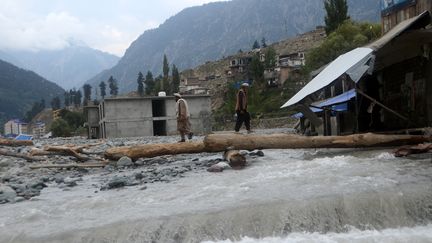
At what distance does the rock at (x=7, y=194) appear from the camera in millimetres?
7313

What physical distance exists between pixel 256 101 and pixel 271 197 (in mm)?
71567

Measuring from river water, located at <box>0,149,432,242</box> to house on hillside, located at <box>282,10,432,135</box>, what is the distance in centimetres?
375

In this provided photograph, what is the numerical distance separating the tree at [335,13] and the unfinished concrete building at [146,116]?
18586 mm

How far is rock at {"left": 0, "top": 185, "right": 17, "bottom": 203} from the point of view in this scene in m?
7.31

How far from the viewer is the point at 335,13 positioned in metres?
55.8

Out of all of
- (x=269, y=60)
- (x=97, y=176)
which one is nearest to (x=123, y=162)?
(x=97, y=176)

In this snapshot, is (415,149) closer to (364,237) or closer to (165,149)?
(364,237)

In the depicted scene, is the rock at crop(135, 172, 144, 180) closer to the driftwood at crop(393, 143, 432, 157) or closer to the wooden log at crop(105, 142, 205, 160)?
the wooden log at crop(105, 142, 205, 160)

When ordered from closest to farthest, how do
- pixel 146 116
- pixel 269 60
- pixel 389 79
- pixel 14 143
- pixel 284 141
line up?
pixel 284 141 < pixel 389 79 < pixel 14 143 < pixel 146 116 < pixel 269 60

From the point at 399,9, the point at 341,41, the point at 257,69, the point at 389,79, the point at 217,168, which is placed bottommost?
the point at 217,168

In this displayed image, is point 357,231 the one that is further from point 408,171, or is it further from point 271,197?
point 408,171

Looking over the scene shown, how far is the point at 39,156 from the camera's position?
14.2m

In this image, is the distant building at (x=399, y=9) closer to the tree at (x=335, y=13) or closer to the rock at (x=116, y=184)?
the rock at (x=116, y=184)

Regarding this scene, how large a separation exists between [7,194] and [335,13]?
176 feet
